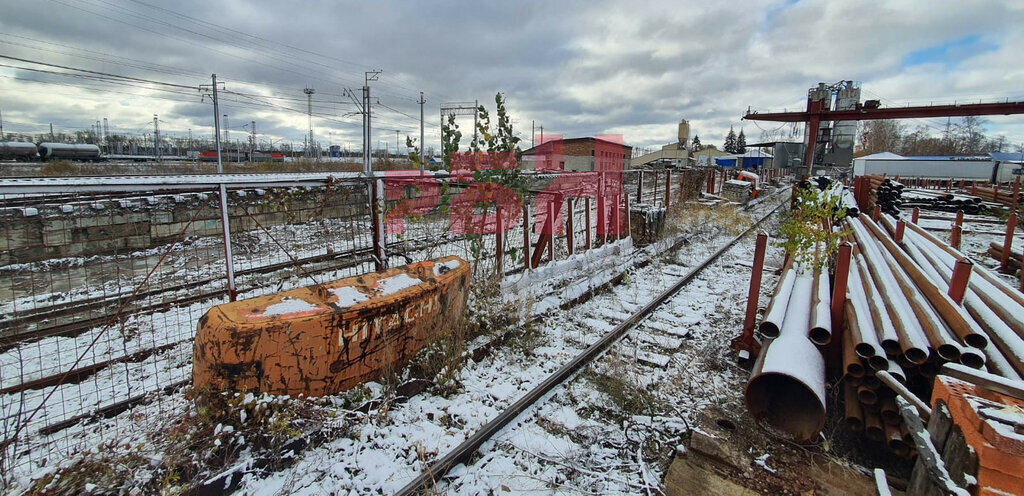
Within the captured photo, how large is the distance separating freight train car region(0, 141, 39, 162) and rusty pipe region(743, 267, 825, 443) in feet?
190

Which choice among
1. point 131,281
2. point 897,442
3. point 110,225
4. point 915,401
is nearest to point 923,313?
point 897,442

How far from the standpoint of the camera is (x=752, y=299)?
187 inches

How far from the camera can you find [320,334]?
3.19 m

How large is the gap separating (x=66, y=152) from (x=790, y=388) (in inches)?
2281

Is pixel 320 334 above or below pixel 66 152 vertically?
below

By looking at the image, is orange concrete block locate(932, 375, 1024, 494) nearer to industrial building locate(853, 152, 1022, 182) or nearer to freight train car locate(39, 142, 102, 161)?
industrial building locate(853, 152, 1022, 182)

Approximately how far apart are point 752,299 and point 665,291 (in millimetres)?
1918

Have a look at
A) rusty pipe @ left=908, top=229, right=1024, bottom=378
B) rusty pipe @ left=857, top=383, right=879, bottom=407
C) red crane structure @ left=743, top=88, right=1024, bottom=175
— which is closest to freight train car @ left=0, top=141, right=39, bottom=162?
rusty pipe @ left=857, top=383, right=879, bottom=407

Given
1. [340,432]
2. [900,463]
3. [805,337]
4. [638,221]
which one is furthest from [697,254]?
[340,432]

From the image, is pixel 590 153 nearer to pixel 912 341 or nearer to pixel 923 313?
pixel 923 313

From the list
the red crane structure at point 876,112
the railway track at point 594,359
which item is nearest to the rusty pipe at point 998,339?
the railway track at point 594,359

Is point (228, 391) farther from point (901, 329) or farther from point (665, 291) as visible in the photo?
point (665, 291)

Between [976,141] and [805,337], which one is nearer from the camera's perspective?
[805,337]

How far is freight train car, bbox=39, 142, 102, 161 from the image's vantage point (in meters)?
40.2
